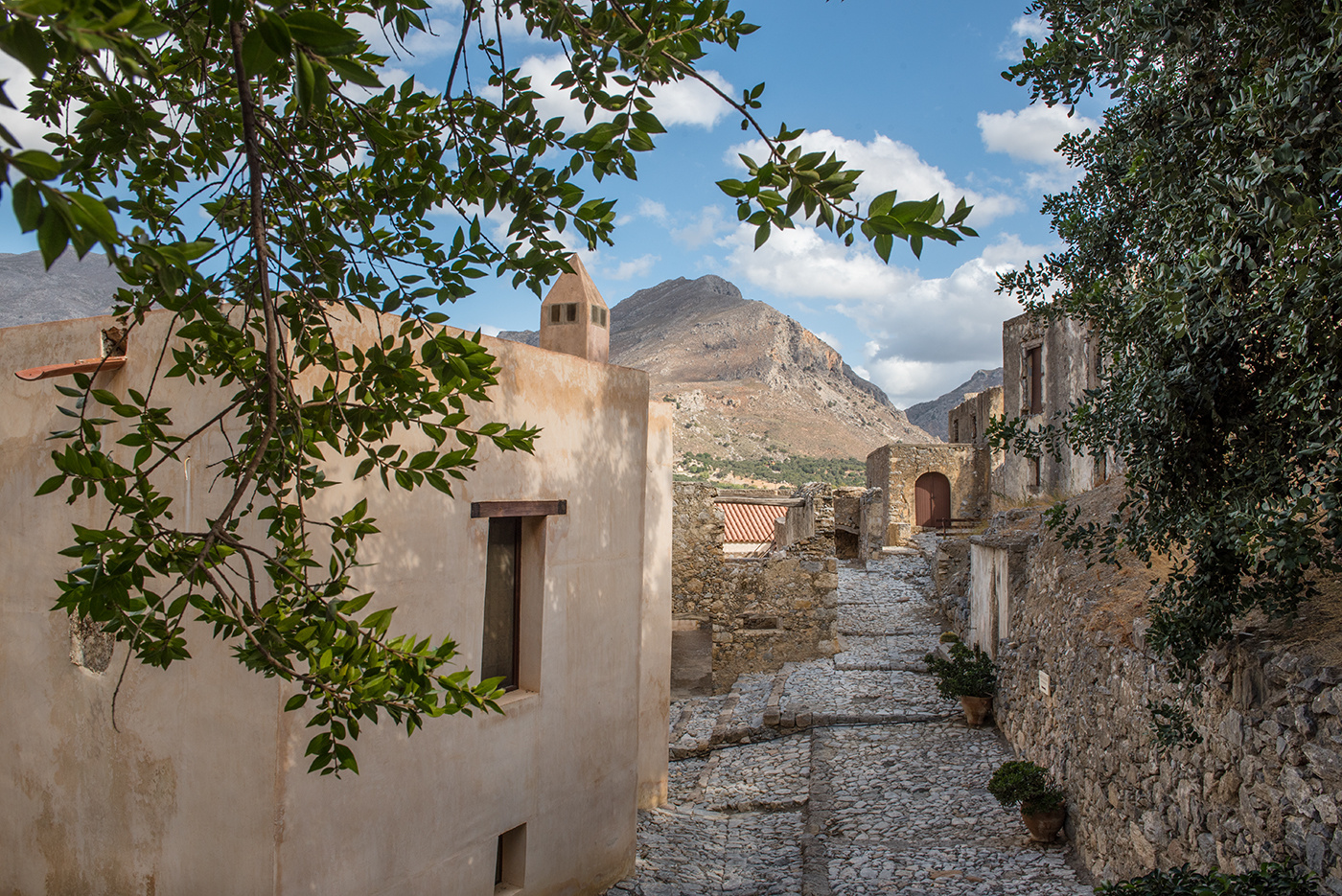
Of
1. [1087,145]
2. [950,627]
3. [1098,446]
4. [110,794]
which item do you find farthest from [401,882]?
[950,627]

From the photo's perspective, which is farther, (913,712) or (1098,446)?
(913,712)

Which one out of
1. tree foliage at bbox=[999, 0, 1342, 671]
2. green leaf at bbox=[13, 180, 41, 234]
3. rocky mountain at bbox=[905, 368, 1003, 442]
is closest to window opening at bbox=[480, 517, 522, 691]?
tree foliage at bbox=[999, 0, 1342, 671]

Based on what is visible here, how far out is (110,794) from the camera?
199 inches

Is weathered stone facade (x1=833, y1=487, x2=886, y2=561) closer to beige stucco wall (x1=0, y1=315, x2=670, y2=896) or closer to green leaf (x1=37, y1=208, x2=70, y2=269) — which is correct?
beige stucco wall (x1=0, y1=315, x2=670, y2=896)

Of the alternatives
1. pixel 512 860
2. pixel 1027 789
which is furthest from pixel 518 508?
pixel 1027 789

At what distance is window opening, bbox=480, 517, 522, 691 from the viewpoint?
6.52 meters

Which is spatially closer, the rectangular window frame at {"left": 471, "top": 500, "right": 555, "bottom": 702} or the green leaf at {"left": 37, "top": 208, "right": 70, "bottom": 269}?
the green leaf at {"left": 37, "top": 208, "right": 70, "bottom": 269}

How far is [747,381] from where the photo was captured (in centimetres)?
8512

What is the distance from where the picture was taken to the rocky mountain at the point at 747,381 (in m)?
69.7

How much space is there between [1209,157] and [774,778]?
8657 mm

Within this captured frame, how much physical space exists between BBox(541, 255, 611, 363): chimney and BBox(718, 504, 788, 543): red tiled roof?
18.9 meters

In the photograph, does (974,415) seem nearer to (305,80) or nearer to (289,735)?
(289,735)

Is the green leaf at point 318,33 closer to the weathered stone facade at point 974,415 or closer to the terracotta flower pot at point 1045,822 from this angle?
the terracotta flower pot at point 1045,822

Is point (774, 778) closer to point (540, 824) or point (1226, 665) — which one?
point (540, 824)
